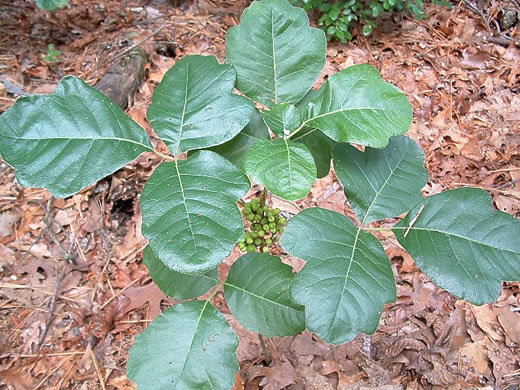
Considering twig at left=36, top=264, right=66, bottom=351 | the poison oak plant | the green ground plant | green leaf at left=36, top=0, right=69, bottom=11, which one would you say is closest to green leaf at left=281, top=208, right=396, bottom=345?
the poison oak plant

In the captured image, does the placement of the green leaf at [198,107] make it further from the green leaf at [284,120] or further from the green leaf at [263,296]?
the green leaf at [263,296]

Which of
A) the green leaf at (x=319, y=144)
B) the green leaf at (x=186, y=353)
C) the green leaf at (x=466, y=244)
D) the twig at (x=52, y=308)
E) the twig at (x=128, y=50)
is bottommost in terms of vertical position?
the twig at (x=52, y=308)

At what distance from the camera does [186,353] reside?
3.35ft

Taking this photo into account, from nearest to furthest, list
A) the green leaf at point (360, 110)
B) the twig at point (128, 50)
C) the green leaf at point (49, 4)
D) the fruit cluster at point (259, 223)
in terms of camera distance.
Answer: the green leaf at point (360, 110), the fruit cluster at point (259, 223), the green leaf at point (49, 4), the twig at point (128, 50)

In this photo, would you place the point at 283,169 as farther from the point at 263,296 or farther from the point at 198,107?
the point at 263,296

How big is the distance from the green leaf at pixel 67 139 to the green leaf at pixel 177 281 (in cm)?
39

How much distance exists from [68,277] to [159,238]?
59.7 inches

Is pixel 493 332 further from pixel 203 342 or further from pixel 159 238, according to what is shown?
pixel 159 238

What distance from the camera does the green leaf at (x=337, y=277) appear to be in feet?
2.76

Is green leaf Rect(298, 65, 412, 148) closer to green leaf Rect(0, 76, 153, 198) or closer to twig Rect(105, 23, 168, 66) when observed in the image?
green leaf Rect(0, 76, 153, 198)

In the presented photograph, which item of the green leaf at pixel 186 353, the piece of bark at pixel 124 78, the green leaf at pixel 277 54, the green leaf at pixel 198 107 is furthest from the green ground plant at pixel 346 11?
the green leaf at pixel 186 353

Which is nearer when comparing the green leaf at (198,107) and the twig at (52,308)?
the green leaf at (198,107)

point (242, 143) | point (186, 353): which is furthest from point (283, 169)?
point (186, 353)

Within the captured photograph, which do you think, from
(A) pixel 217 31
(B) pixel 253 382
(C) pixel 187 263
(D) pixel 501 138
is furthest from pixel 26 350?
(D) pixel 501 138
